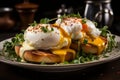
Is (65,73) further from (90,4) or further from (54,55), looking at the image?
(90,4)

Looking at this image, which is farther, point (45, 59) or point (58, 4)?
point (58, 4)

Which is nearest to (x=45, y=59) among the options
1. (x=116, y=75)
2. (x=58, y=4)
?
(x=116, y=75)

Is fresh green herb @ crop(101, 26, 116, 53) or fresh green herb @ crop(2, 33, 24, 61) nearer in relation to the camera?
fresh green herb @ crop(2, 33, 24, 61)

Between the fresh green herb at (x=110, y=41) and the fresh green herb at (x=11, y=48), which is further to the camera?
the fresh green herb at (x=110, y=41)

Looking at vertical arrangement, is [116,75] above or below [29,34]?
below

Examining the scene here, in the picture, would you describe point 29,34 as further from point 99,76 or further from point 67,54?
point 99,76

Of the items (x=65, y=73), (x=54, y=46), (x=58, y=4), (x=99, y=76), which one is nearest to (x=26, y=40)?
(x=54, y=46)

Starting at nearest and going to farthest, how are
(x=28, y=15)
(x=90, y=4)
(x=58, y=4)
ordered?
1. (x=90, y=4)
2. (x=28, y=15)
3. (x=58, y=4)

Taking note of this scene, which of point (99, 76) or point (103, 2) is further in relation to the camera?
point (103, 2)

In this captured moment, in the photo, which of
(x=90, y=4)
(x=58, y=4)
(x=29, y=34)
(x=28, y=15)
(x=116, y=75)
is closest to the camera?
(x=116, y=75)
